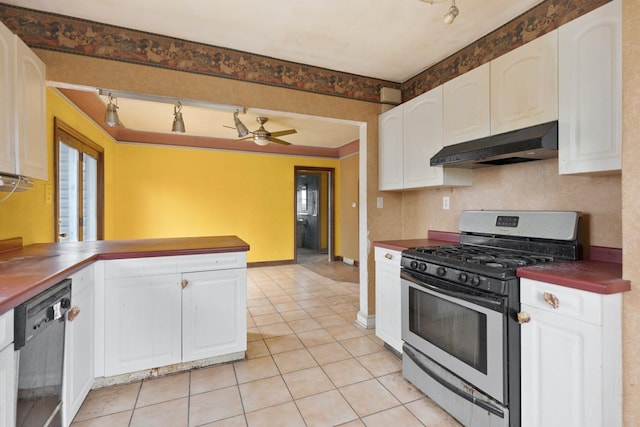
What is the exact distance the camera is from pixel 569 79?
1638 mm

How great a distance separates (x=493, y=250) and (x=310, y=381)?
1563 millimetres

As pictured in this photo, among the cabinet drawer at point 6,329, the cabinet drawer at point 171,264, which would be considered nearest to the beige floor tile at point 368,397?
the cabinet drawer at point 171,264

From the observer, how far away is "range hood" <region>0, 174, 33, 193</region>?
1717 millimetres

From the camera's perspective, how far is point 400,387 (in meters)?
2.09

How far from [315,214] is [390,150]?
524cm

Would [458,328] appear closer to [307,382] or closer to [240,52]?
[307,382]

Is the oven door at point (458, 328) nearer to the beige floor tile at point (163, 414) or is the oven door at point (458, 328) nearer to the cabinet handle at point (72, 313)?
the beige floor tile at point (163, 414)

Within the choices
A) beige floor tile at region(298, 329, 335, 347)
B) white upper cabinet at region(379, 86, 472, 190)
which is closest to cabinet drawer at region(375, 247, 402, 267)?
white upper cabinet at region(379, 86, 472, 190)

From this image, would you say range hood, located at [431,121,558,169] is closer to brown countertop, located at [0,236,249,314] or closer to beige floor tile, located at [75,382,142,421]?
brown countertop, located at [0,236,249,314]

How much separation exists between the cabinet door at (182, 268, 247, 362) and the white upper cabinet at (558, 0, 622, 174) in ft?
7.42

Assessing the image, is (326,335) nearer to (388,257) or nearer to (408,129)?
(388,257)

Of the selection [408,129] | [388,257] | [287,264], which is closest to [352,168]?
[287,264]

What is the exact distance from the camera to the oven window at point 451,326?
5.33 feet

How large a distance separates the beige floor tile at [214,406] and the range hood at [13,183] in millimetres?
1658
